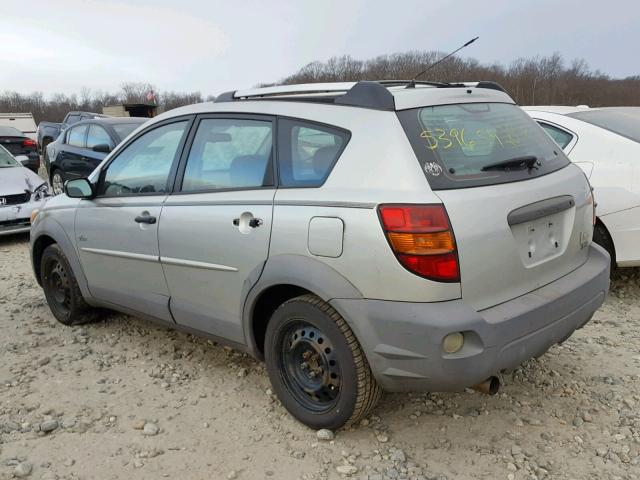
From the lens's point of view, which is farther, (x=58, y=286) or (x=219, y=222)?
(x=58, y=286)

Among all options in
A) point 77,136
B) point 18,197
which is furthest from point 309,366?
point 77,136

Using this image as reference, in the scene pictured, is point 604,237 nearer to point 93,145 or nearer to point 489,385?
point 489,385

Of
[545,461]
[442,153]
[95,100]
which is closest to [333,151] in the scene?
[442,153]

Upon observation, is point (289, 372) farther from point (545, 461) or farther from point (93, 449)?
point (545, 461)

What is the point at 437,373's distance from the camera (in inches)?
92.3

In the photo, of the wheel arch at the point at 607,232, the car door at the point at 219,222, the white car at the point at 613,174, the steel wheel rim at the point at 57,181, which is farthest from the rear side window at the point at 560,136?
the steel wheel rim at the point at 57,181

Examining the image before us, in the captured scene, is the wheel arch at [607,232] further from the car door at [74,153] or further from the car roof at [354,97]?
the car door at [74,153]

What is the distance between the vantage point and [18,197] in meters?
7.68

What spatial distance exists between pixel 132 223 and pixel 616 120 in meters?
4.18

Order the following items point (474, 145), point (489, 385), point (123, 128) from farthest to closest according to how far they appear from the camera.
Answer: point (123, 128) < point (474, 145) < point (489, 385)

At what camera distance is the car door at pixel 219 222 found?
112 inches

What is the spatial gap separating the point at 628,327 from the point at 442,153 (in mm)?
2637

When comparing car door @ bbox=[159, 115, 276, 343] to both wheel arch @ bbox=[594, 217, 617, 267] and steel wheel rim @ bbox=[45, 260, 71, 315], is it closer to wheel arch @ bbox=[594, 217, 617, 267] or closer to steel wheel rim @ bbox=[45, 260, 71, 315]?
steel wheel rim @ bbox=[45, 260, 71, 315]

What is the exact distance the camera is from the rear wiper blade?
2.61 metres
